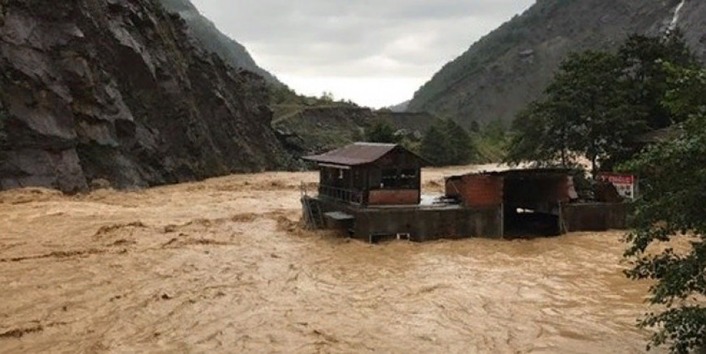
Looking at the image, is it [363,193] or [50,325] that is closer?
[50,325]

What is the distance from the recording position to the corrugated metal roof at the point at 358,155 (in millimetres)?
32062

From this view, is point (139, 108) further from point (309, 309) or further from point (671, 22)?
point (671, 22)

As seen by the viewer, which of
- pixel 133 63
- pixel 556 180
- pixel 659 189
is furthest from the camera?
pixel 133 63

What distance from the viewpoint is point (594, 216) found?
35.9 metres

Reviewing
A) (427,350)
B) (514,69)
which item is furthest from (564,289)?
(514,69)

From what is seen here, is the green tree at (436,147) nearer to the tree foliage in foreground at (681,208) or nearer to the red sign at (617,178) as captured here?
the red sign at (617,178)

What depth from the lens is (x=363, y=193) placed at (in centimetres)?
3194

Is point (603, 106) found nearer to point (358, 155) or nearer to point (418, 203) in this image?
point (418, 203)

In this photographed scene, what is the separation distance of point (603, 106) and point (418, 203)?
1552cm

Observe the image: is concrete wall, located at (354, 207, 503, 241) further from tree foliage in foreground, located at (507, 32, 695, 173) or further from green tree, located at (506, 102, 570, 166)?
green tree, located at (506, 102, 570, 166)

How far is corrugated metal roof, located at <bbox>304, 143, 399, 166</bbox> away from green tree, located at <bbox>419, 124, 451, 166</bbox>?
51.0 m

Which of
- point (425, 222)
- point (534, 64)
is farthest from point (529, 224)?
point (534, 64)

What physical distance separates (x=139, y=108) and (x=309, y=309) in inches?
1781

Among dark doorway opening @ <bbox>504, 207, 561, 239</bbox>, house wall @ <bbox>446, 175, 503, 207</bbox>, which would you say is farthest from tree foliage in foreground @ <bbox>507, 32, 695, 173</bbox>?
house wall @ <bbox>446, 175, 503, 207</bbox>
